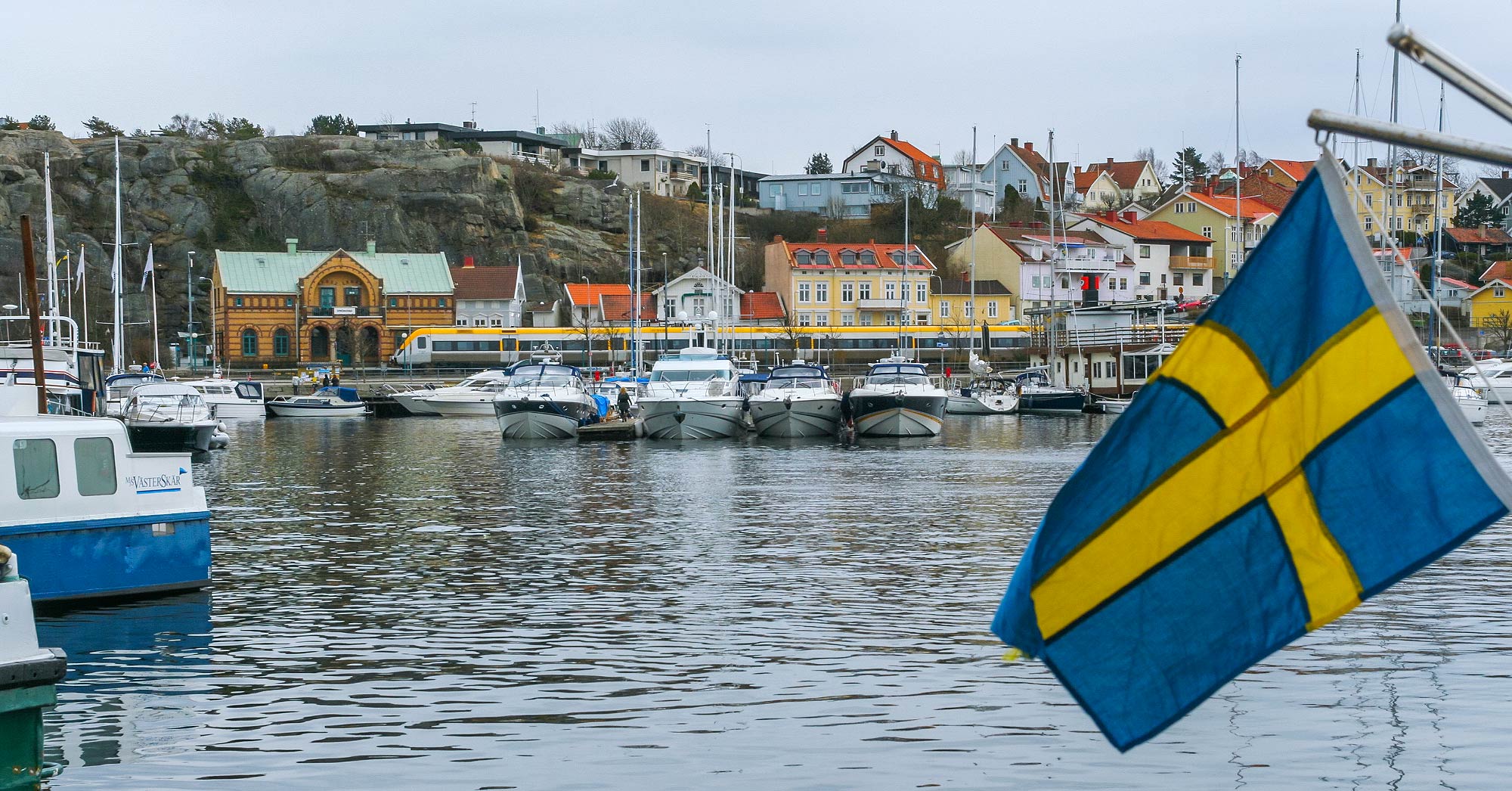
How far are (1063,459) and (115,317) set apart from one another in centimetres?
4639

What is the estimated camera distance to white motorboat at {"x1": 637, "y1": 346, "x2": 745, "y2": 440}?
190 feet

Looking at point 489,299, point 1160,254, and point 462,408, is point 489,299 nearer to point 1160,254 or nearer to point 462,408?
point 462,408

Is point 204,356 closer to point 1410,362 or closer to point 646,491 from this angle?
point 646,491

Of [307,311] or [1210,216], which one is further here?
[1210,216]

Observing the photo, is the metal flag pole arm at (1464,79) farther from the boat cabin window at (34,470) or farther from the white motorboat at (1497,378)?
the white motorboat at (1497,378)

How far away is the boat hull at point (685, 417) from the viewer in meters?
57.8

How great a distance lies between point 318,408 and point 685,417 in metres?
35.1

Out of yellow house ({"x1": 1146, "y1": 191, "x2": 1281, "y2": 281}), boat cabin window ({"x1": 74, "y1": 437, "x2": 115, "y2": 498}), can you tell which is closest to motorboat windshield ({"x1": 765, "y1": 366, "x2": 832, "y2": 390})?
boat cabin window ({"x1": 74, "y1": 437, "x2": 115, "y2": 498})

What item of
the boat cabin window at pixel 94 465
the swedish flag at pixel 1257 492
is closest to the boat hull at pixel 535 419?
the boat cabin window at pixel 94 465

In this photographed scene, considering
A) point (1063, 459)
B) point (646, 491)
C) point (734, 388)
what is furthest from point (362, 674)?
point (734, 388)

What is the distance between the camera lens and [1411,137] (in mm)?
5691

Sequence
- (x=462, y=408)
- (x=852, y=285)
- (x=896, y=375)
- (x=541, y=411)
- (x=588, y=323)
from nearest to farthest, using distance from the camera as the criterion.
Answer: (x=541, y=411) < (x=896, y=375) < (x=462, y=408) < (x=588, y=323) < (x=852, y=285)

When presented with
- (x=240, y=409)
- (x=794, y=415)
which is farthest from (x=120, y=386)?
(x=794, y=415)

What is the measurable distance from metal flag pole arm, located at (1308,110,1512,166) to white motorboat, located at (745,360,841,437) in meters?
53.6
